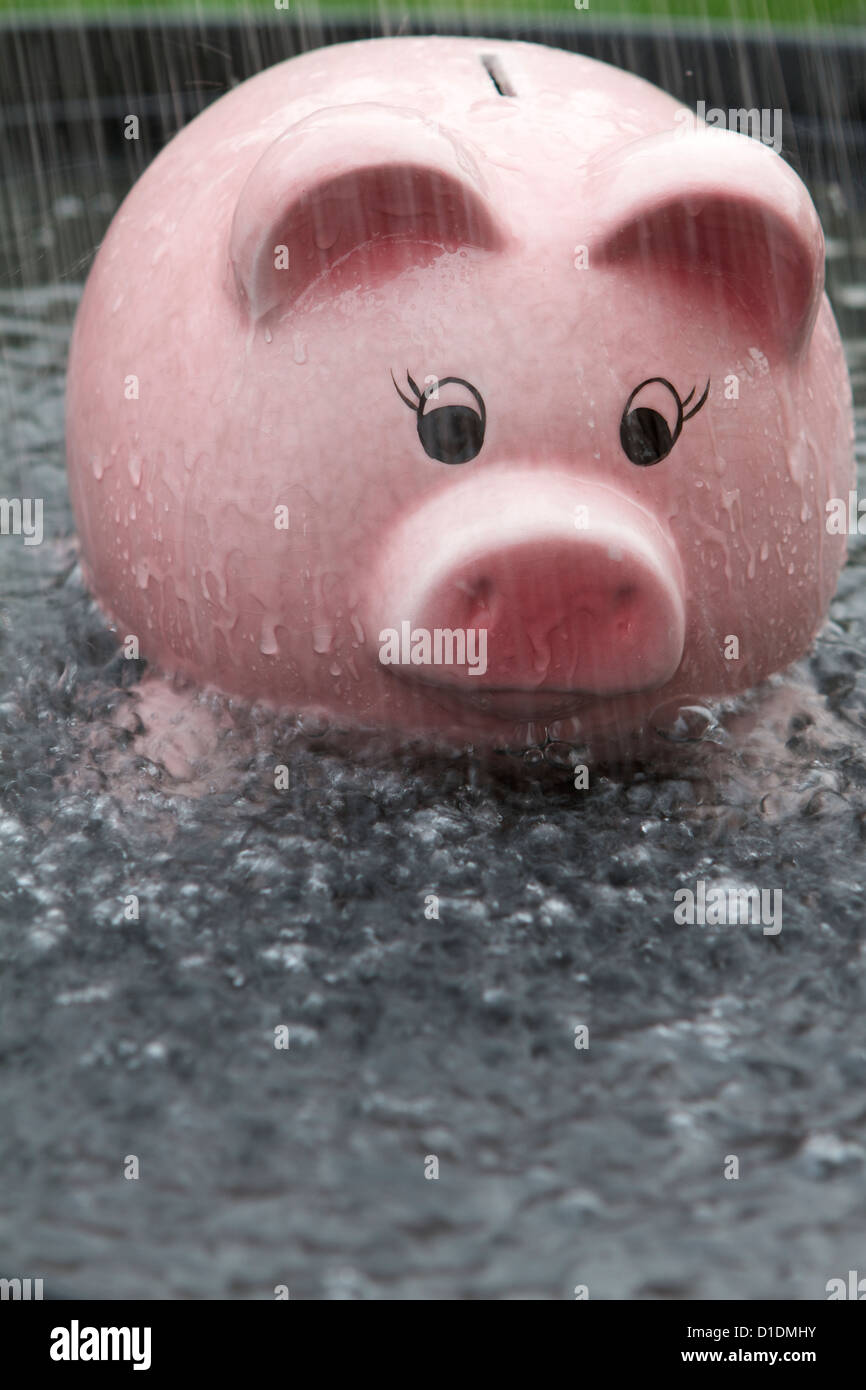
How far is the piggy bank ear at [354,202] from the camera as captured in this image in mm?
2205

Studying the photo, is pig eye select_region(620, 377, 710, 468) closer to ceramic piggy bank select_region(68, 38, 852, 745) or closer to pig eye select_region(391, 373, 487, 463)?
ceramic piggy bank select_region(68, 38, 852, 745)

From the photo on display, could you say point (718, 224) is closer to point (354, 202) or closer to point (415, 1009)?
point (354, 202)

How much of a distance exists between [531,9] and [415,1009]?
519cm

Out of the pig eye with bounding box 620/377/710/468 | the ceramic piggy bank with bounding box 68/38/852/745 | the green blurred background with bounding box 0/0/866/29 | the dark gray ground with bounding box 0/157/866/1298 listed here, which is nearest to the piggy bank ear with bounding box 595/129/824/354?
the ceramic piggy bank with bounding box 68/38/852/745

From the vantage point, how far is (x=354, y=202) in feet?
7.36

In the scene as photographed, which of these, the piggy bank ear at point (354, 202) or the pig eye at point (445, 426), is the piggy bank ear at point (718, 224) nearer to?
the piggy bank ear at point (354, 202)

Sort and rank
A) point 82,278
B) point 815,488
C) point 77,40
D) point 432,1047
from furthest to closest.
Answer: point 77,40, point 82,278, point 815,488, point 432,1047

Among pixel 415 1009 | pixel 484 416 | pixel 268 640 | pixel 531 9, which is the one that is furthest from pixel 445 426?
pixel 531 9

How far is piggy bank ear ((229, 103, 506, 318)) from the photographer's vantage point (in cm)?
221

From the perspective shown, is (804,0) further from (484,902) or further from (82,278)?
(484,902)

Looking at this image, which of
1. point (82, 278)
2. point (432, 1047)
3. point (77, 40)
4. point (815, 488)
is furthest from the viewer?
point (77, 40)

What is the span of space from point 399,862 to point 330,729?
0.90ft

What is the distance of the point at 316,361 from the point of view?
7.68 feet

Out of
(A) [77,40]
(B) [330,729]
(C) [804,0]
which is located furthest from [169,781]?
(C) [804,0]
